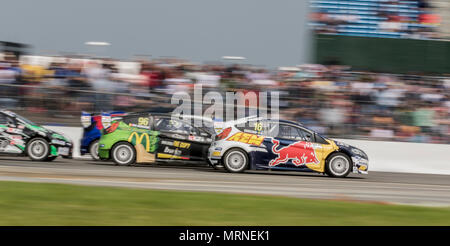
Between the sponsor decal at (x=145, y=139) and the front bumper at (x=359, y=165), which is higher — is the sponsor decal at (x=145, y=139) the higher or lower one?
the higher one

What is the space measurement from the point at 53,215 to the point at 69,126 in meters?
11.9

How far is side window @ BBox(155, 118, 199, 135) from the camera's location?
16109mm

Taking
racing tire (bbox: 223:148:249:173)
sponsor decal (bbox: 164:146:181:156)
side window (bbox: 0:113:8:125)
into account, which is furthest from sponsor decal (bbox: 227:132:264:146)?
side window (bbox: 0:113:8:125)

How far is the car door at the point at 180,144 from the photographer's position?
52.1 feet

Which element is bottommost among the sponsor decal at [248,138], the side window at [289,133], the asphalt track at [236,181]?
the asphalt track at [236,181]

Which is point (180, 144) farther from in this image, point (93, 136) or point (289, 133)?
point (289, 133)

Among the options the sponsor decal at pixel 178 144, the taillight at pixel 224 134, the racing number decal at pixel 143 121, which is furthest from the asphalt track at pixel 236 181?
the racing number decal at pixel 143 121

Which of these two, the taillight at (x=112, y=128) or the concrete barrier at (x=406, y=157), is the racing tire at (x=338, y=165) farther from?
the taillight at (x=112, y=128)

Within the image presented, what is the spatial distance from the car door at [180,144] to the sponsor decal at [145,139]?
0.56 ft

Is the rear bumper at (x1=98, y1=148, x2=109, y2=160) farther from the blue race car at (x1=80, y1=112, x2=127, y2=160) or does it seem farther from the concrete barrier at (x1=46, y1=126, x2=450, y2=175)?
the concrete barrier at (x1=46, y1=126, x2=450, y2=175)

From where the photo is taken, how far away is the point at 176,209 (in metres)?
7.98
